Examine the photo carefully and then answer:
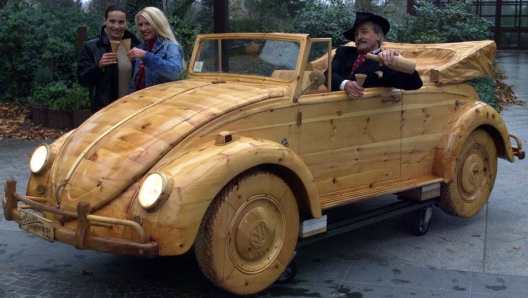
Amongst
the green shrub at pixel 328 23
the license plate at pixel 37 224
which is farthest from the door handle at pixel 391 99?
the green shrub at pixel 328 23

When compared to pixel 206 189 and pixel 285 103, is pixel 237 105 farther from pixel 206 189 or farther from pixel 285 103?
pixel 206 189

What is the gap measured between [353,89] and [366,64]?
1.85ft

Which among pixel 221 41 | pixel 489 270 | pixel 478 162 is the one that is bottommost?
pixel 489 270

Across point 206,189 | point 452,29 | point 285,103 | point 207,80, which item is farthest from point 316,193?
point 452,29

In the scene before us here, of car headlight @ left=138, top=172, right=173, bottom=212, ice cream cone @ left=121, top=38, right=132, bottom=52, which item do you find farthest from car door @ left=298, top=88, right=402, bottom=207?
ice cream cone @ left=121, top=38, right=132, bottom=52

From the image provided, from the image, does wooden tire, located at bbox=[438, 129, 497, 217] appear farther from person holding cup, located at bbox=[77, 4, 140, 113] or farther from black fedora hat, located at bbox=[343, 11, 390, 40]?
person holding cup, located at bbox=[77, 4, 140, 113]

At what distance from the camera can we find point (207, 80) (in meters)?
5.72

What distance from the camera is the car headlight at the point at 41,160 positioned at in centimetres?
497

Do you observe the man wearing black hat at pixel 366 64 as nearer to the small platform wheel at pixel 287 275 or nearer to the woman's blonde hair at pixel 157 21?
the small platform wheel at pixel 287 275

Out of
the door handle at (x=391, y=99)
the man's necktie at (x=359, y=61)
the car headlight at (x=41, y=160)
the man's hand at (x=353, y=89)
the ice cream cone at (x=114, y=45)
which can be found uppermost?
the ice cream cone at (x=114, y=45)

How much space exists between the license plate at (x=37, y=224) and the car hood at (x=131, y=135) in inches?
7.4

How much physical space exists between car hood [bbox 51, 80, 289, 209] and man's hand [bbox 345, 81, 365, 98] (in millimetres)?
551

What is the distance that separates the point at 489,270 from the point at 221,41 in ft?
9.00

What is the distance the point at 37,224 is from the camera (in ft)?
14.8
